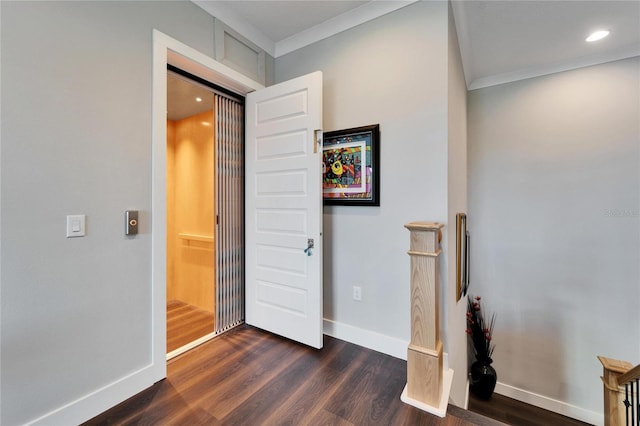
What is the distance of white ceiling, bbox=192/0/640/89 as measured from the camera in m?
2.06

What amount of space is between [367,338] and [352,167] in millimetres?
1427

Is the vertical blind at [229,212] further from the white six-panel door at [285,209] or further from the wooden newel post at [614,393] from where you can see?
the wooden newel post at [614,393]

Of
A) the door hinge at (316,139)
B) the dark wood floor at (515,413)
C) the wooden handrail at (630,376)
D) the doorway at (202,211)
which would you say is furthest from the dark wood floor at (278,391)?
the dark wood floor at (515,413)

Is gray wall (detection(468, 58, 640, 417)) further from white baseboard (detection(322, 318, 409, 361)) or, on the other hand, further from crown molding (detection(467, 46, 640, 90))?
white baseboard (detection(322, 318, 409, 361))

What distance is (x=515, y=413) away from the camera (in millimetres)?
2908

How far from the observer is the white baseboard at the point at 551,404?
274 centimetres

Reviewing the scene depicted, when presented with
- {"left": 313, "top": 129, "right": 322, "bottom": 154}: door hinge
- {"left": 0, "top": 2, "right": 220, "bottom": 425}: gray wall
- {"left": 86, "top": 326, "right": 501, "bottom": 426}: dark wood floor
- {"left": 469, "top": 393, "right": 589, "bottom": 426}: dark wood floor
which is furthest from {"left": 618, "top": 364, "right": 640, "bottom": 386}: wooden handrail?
{"left": 0, "top": 2, "right": 220, "bottom": 425}: gray wall

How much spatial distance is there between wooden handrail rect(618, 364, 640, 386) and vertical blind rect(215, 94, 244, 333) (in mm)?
2742

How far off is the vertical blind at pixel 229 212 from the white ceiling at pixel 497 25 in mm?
695

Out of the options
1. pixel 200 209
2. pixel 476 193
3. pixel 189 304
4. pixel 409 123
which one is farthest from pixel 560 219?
pixel 189 304

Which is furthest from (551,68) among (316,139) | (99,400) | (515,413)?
(99,400)

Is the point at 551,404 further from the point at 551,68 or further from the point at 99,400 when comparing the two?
the point at 99,400

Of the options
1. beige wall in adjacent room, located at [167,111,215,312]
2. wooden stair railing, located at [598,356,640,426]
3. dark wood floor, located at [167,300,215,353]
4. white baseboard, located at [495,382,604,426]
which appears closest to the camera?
wooden stair railing, located at [598,356,640,426]

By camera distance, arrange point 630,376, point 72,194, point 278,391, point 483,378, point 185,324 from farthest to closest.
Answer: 1. point 483,378
2. point 185,324
3. point 278,391
4. point 630,376
5. point 72,194
